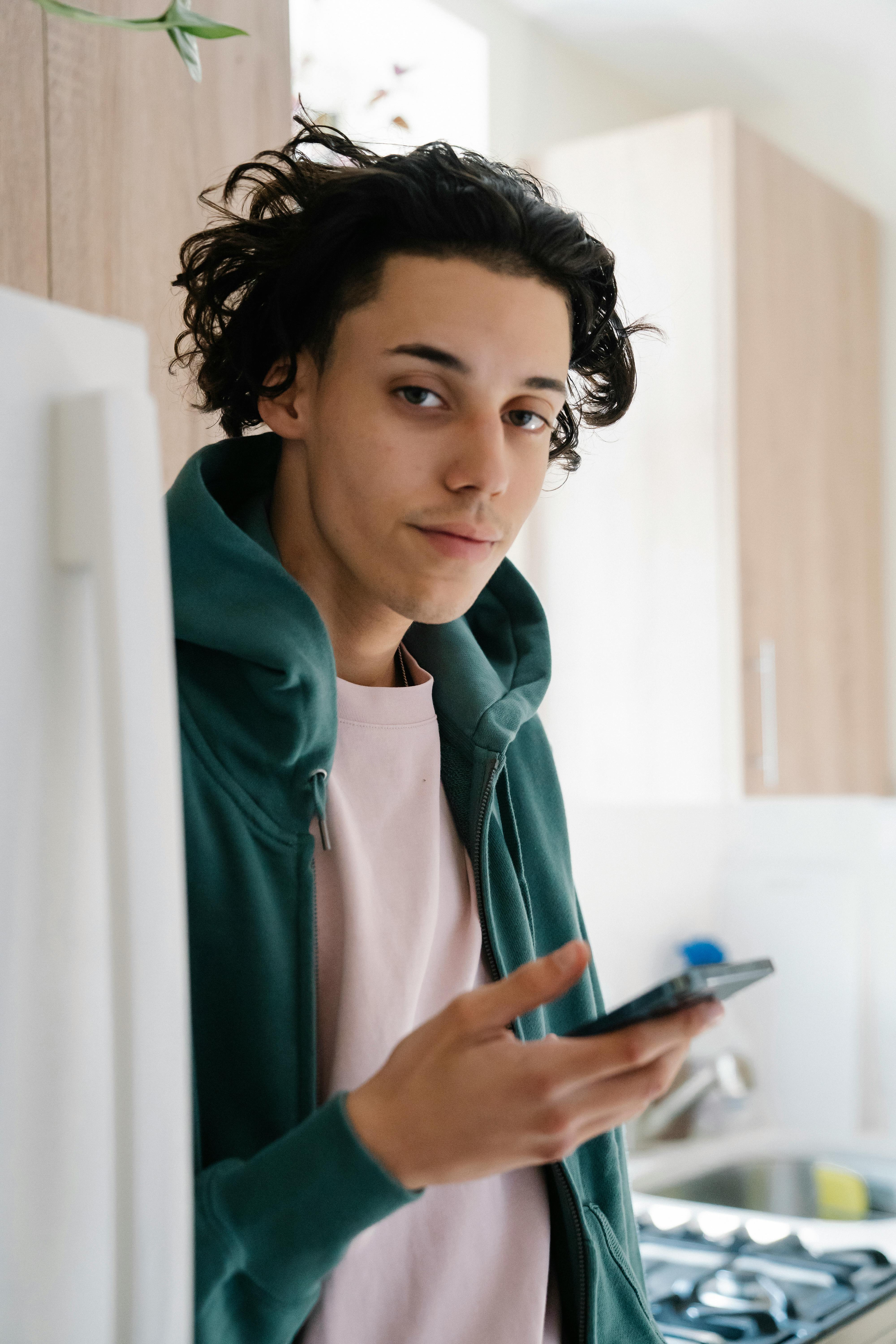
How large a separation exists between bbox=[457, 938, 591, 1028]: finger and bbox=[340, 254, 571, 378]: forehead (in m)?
0.45

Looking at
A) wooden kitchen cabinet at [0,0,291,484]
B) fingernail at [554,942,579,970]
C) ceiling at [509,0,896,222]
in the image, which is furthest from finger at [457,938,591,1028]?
ceiling at [509,0,896,222]

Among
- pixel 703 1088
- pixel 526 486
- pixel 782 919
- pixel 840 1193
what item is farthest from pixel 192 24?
pixel 782 919

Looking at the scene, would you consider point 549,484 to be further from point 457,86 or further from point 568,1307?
point 568,1307

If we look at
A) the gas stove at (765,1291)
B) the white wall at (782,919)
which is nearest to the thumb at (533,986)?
the gas stove at (765,1291)

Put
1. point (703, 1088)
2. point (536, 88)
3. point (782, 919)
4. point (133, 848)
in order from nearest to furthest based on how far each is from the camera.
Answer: point (133, 848) < point (703, 1088) < point (536, 88) < point (782, 919)

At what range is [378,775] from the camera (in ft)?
3.19

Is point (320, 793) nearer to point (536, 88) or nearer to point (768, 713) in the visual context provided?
point (768, 713)

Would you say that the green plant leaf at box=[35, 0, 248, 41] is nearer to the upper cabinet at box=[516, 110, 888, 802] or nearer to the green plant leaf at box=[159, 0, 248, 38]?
the green plant leaf at box=[159, 0, 248, 38]

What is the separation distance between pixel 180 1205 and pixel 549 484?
2074 millimetres

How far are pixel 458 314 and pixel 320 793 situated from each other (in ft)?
1.13

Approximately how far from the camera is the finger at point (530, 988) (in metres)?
0.62

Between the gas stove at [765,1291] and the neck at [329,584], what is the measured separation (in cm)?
79

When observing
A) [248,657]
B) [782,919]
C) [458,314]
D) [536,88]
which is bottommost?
[782,919]

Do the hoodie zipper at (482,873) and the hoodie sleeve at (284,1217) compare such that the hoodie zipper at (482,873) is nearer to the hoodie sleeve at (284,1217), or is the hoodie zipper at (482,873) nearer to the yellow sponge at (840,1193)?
the hoodie sleeve at (284,1217)
